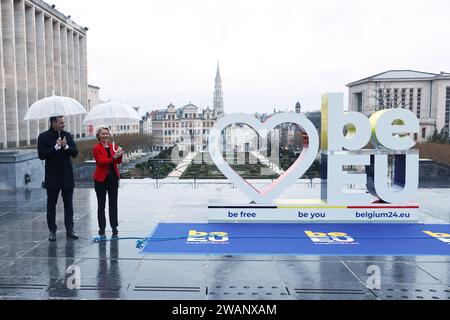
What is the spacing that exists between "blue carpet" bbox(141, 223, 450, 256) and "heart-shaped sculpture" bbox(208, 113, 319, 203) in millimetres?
756

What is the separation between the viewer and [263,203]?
31.0 feet

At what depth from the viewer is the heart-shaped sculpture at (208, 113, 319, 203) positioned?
933 cm

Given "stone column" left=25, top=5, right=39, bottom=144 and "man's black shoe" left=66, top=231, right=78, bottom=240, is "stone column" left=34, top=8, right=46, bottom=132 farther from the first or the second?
"man's black shoe" left=66, top=231, right=78, bottom=240

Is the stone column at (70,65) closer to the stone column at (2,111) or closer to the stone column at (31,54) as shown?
the stone column at (31,54)

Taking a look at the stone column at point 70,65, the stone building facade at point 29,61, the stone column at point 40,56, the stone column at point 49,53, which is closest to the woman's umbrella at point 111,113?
the stone building facade at point 29,61

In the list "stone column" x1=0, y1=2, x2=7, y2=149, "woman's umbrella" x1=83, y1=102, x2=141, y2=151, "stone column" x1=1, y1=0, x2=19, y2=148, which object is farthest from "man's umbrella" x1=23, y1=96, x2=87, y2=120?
"stone column" x1=1, y1=0, x2=19, y2=148

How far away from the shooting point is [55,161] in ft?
25.0

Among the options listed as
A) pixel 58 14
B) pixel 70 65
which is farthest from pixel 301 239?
pixel 70 65

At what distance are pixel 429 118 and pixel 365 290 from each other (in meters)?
106

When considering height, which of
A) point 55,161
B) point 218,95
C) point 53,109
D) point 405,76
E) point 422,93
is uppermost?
point 218,95

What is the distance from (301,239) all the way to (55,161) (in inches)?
183

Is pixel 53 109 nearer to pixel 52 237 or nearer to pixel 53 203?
pixel 53 203

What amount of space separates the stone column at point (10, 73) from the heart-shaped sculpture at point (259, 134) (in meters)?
42.2

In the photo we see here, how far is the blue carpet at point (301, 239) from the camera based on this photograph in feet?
23.5
